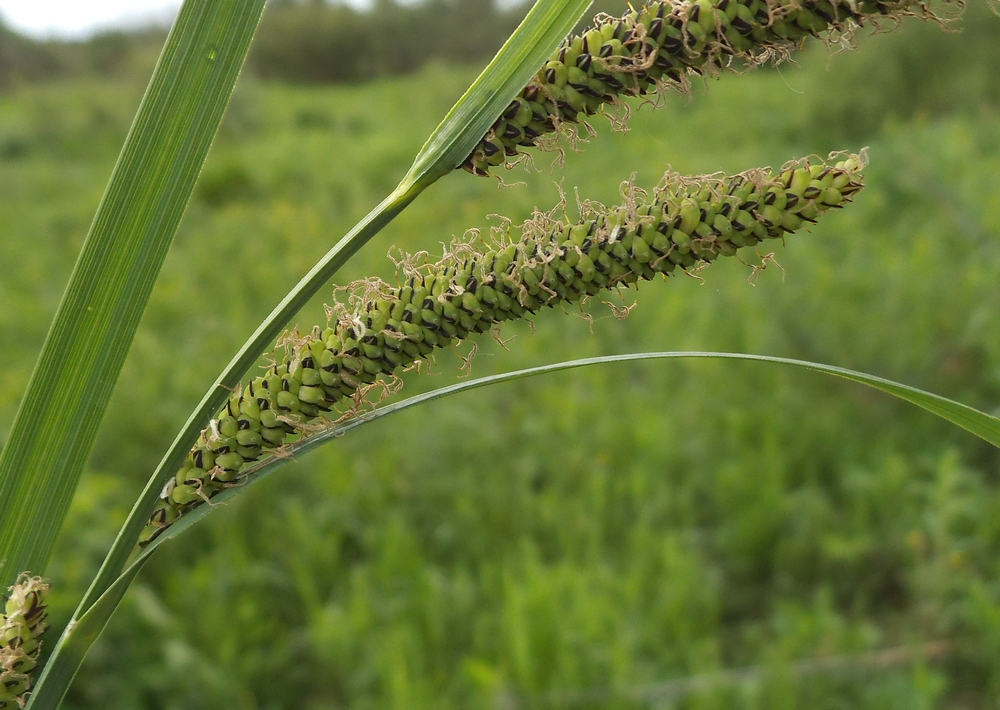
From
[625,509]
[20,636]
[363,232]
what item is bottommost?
[20,636]

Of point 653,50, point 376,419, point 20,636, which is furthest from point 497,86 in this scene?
point 20,636

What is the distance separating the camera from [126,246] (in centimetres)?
44

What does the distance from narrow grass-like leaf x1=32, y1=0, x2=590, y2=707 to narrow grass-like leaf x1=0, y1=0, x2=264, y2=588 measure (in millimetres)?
60

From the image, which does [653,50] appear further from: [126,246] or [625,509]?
[625,509]

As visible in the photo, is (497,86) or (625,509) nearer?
(497,86)

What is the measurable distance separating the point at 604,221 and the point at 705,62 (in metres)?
0.10

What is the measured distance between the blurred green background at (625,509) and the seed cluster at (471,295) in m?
0.09

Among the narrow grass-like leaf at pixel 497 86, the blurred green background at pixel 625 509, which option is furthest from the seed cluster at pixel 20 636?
the blurred green background at pixel 625 509

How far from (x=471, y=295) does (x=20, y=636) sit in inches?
11.9

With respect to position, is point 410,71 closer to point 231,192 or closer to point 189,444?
point 231,192

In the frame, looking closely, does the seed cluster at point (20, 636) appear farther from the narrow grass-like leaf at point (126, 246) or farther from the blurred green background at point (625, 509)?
the blurred green background at point (625, 509)

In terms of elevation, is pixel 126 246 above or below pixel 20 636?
above

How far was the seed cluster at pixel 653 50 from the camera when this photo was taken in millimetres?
336

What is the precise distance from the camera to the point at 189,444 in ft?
1.36
